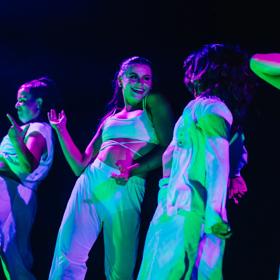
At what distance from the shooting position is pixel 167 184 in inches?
98.2

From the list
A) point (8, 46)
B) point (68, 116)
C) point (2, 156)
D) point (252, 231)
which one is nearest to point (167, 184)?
point (252, 231)

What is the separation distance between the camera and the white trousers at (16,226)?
3666 millimetres

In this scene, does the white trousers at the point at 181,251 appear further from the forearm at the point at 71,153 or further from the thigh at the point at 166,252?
the forearm at the point at 71,153

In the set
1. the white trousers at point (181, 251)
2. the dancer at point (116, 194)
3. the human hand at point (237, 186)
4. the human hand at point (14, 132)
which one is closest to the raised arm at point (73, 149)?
the dancer at point (116, 194)

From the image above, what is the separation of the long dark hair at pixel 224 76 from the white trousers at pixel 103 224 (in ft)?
3.09

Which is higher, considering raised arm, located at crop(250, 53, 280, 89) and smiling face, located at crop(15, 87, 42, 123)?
raised arm, located at crop(250, 53, 280, 89)

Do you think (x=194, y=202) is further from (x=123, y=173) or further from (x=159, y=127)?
(x=159, y=127)

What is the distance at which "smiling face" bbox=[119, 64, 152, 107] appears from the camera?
11.3 feet

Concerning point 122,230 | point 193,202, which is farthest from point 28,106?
point 193,202

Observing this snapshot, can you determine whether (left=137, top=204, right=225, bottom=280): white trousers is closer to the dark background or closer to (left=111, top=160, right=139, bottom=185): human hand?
(left=111, top=160, right=139, bottom=185): human hand

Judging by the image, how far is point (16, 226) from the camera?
381cm

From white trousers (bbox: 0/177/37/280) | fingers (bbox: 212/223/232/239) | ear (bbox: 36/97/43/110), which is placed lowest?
white trousers (bbox: 0/177/37/280)

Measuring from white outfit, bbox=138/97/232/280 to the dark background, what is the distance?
97 centimetres

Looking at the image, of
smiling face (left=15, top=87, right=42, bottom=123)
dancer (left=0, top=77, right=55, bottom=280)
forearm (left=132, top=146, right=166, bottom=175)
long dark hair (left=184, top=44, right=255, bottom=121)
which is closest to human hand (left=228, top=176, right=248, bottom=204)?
long dark hair (left=184, top=44, right=255, bottom=121)
